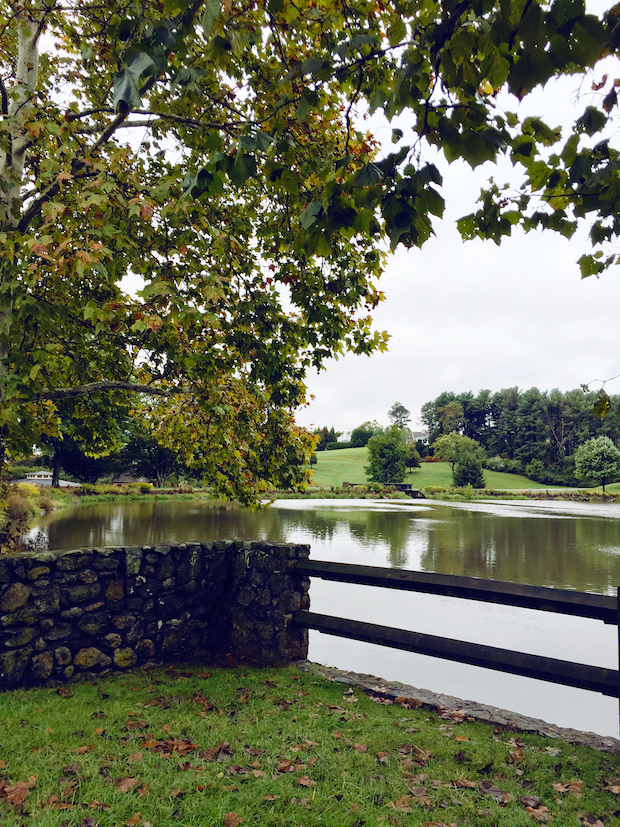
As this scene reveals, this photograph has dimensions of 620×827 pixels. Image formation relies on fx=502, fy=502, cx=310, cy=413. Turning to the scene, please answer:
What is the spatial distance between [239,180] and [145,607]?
4073 mm

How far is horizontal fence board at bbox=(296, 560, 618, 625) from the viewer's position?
3.55 metres

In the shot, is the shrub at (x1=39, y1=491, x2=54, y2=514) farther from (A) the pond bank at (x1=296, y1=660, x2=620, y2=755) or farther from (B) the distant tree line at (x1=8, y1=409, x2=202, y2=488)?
(A) the pond bank at (x1=296, y1=660, x2=620, y2=755)

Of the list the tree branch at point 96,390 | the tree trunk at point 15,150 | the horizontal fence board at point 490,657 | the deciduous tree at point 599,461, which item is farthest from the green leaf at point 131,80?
the deciduous tree at point 599,461

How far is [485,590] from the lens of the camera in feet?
12.8

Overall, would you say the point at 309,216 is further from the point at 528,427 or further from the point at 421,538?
the point at 528,427

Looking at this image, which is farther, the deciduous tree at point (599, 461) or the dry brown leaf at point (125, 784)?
the deciduous tree at point (599, 461)

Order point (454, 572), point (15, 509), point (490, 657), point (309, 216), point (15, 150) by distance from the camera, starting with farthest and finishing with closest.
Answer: point (15, 509) → point (454, 572) → point (15, 150) → point (490, 657) → point (309, 216)

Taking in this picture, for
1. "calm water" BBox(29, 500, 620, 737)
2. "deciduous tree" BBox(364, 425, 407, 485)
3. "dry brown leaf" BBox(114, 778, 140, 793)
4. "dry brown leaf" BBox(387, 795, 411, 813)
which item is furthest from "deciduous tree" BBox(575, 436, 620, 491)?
"dry brown leaf" BBox(114, 778, 140, 793)

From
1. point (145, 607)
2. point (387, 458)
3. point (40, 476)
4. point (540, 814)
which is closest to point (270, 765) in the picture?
point (540, 814)

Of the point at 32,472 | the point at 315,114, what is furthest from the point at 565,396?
the point at 315,114

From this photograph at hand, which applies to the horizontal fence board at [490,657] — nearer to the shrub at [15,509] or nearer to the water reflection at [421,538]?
the water reflection at [421,538]

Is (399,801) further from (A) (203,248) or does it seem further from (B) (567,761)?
(A) (203,248)

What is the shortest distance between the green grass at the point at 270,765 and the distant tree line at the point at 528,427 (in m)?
78.7

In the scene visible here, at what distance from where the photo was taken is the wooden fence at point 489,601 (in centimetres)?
352
